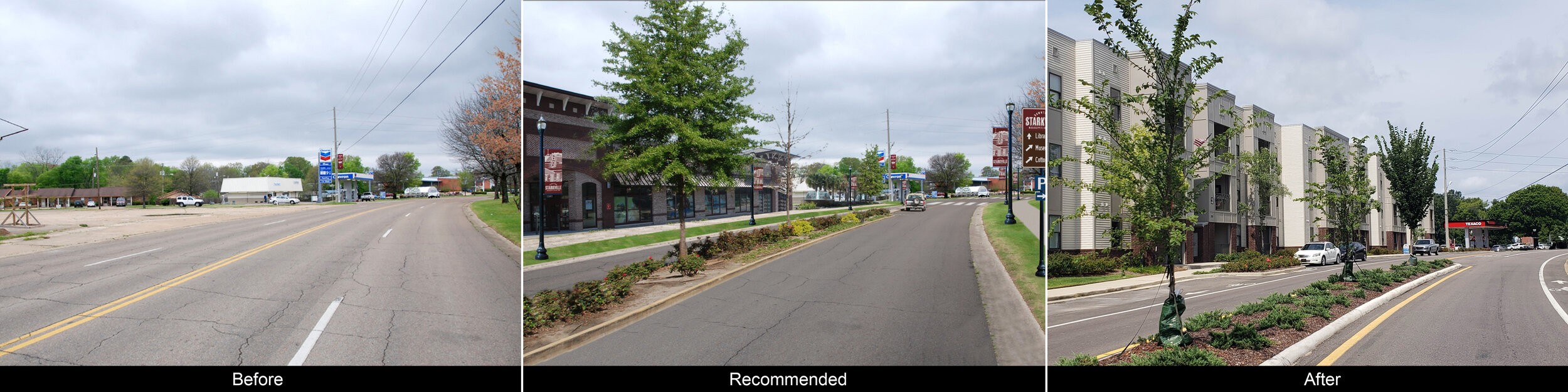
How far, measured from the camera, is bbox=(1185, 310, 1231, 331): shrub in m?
8.79

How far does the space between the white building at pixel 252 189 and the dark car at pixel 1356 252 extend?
76319mm

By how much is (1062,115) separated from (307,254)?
1706 cm

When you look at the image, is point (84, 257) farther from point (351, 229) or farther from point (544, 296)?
point (544, 296)

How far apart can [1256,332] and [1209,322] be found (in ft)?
3.06

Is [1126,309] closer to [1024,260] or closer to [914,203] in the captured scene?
[1024,260]

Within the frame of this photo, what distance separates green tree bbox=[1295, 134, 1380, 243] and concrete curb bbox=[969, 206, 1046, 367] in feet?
45.4

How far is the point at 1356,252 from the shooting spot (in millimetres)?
21359

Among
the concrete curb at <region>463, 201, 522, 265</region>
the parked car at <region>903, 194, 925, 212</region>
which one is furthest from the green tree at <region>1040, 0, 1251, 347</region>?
the parked car at <region>903, 194, 925, 212</region>

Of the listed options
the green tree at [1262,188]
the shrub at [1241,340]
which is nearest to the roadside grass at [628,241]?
the shrub at [1241,340]

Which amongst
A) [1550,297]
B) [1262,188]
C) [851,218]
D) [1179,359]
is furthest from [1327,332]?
[851,218]

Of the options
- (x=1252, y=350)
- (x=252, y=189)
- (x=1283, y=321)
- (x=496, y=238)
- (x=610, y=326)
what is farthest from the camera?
(x=252, y=189)

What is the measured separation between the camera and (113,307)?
8.00 meters

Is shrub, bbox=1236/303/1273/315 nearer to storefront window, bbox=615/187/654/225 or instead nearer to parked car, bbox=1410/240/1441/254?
storefront window, bbox=615/187/654/225
